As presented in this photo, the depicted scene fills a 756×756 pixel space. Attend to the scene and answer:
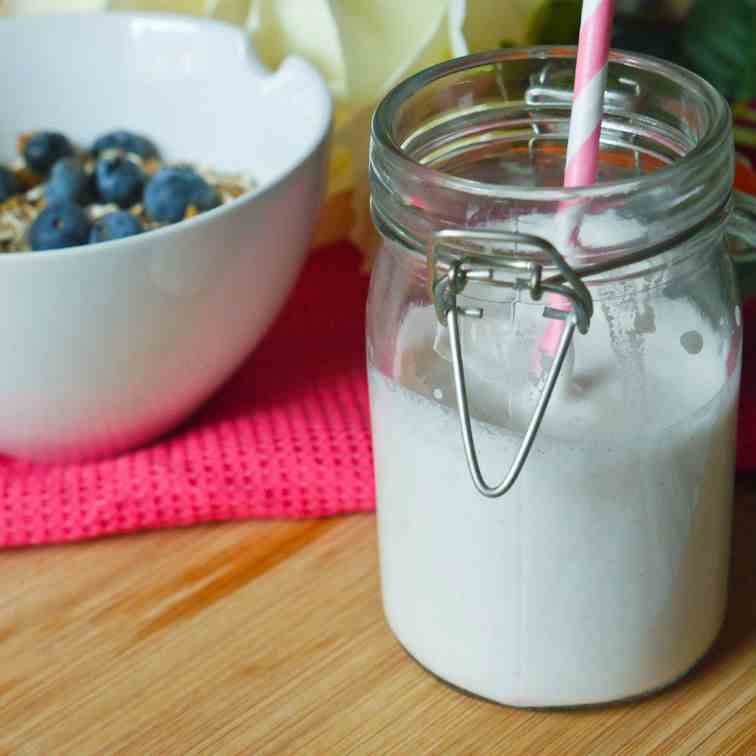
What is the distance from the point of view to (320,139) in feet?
2.10

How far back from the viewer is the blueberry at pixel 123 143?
74 centimetres

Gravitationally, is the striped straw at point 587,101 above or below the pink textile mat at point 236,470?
above

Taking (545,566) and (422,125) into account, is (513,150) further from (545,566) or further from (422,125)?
(545,566)

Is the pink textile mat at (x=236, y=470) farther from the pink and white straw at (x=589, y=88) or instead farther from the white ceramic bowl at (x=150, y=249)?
the pink and white straw at (x=589, y=88)

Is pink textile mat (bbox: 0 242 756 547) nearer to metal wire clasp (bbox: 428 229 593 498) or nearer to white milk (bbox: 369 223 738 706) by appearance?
white milk (bbox: 369 223 738 706)

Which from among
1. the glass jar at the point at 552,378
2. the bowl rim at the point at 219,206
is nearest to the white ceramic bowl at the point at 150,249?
the bowl rim at the point at 219,206

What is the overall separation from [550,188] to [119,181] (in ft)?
1.16

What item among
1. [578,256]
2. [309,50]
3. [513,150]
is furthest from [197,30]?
[578,256]

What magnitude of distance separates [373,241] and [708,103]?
0.34 m

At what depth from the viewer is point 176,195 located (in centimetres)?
68

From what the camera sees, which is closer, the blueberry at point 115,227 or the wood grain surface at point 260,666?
the wood grain surface at point 260,666

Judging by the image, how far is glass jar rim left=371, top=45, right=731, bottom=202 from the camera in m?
0.41

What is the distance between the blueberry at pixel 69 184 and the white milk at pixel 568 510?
0.27 meters

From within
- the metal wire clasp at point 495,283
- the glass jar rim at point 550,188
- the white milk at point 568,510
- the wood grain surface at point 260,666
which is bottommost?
the wood grain surface at point 260,666
